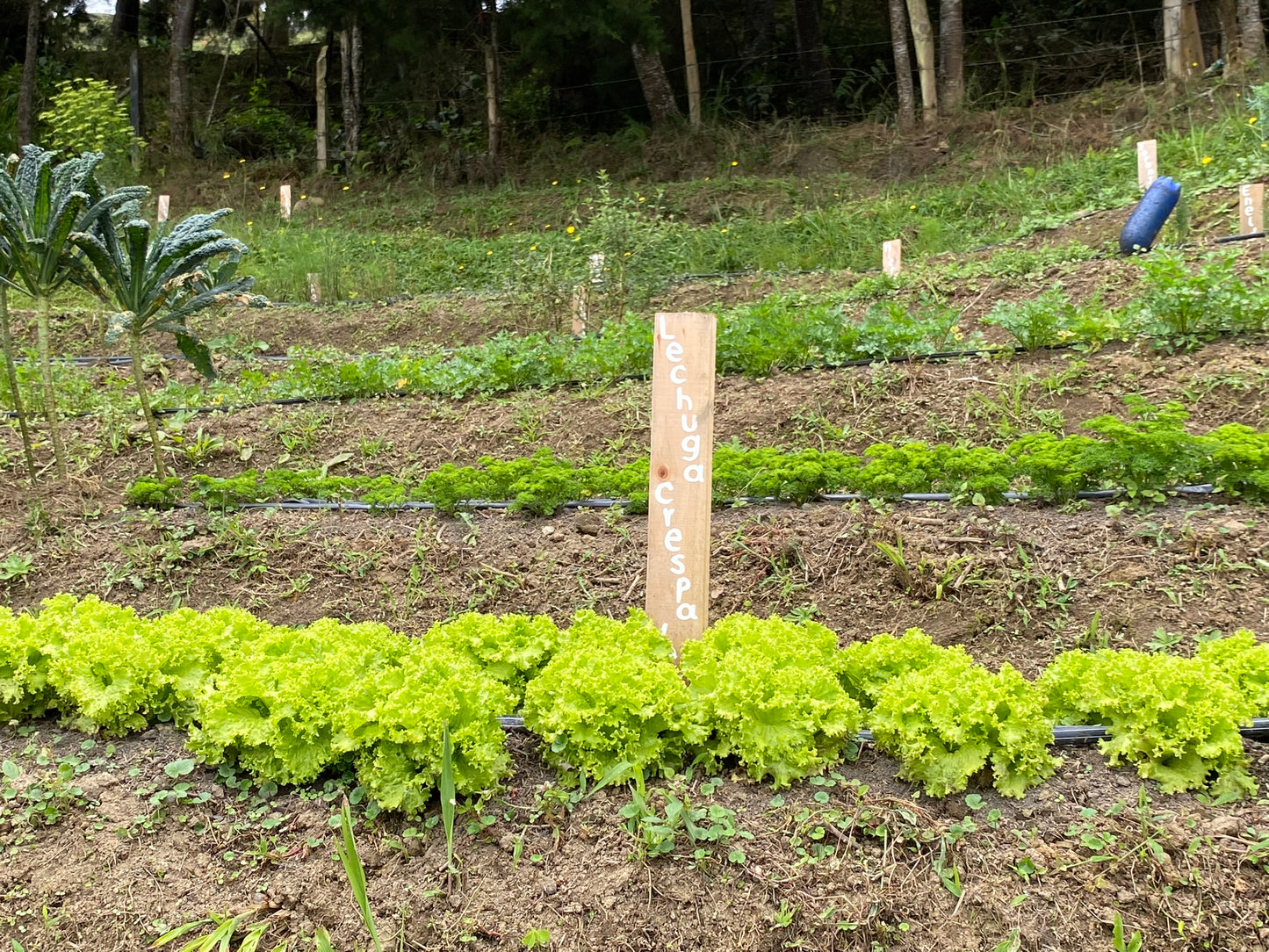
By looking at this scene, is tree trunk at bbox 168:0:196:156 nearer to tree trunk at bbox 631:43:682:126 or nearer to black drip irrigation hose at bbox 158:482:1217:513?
tree trunk at bbox 631:43:682:126

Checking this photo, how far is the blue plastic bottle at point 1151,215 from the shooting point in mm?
7590

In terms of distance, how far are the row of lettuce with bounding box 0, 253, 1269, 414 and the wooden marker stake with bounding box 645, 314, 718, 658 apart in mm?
3058

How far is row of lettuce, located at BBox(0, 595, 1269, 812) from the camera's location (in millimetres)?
2494

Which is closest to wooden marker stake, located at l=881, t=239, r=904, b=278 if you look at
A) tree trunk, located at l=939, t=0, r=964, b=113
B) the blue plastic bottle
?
the blue plastic bottle

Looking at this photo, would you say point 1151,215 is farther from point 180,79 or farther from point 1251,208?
point 180,79

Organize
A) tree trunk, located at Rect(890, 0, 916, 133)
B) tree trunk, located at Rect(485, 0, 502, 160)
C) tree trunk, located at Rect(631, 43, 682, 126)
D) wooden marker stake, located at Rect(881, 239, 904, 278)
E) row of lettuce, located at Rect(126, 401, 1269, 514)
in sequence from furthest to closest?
tree trunk, located at Rect(631, 43, 682, 126) < tree trunk, located at Rect(485, 0, 502, 160) < tree trunk, located at Rect(890, 0, 916, 133) < wooden marker stake, located at Rect(881, 239, 904, 278) < row of lettuce, located at Rect(126, 401, 1269, 514)

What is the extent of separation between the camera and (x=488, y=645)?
2.96 metres

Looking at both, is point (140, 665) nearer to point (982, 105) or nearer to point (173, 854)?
point (173, 854)

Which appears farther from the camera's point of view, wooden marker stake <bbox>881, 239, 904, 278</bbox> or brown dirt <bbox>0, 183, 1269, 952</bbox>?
wooden marker stake <bbox>881, 239, 904, 278</bbox>

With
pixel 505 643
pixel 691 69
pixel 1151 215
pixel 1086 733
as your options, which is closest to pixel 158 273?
pixel 505 643

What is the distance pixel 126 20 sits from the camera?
68.1 feet

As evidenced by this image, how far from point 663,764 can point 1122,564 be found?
198 cm

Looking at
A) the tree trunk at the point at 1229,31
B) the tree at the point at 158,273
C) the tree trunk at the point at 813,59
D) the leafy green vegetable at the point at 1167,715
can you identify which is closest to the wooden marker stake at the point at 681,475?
the leafy green vegetable at the point at 1167,715

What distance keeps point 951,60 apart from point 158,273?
11.9 metres
